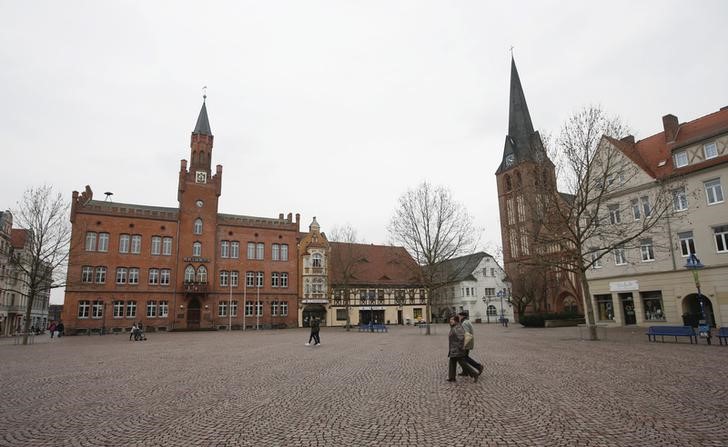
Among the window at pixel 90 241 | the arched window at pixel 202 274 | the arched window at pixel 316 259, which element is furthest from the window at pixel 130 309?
the arched window at pixel 316 259

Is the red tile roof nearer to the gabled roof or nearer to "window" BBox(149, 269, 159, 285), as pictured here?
the gabled roof

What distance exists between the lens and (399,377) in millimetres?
12430

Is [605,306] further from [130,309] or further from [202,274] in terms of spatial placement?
[130,309]

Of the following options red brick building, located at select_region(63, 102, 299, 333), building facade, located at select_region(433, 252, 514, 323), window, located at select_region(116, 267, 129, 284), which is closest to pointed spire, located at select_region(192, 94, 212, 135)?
red brick building, located at select_region(63, 102, 299, 333)

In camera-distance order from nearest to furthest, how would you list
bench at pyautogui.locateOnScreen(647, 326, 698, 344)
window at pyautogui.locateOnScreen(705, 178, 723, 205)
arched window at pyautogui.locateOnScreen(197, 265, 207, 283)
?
1. bench at pyautogui.locateOnScreen(647, 326, 698, 344)
2. window at pyautogui.locateOnScreen(705, 178, 723, 205)
3. arched window at pyautogui.locateOnScreen(197, 265, 207, 283)

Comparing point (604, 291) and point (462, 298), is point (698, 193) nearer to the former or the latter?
point (604, 291)

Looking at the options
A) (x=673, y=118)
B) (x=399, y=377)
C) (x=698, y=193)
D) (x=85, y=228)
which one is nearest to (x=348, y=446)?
(x=399, y=377)

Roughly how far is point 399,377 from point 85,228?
47.1 metres

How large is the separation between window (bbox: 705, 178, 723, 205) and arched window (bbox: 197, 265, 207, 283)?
4795cm

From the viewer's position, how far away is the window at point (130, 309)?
160 ft

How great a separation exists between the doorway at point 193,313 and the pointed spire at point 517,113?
4833cm

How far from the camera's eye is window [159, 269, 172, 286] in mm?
51037

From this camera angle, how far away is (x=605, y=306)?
36094 millimetres

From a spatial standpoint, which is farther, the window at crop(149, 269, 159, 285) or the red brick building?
the window at crop(149, 269, 159, 285)
